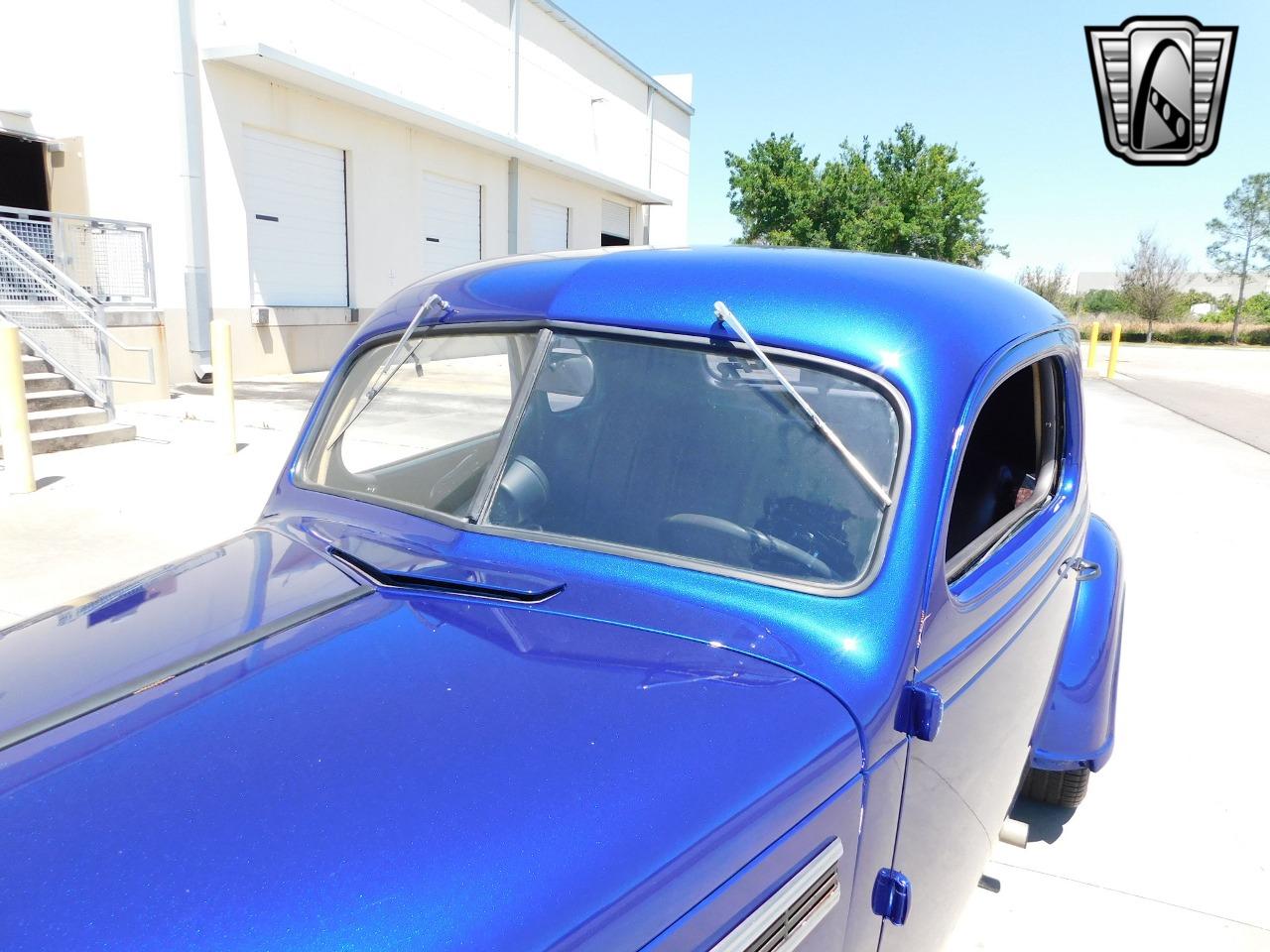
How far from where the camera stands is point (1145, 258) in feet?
170

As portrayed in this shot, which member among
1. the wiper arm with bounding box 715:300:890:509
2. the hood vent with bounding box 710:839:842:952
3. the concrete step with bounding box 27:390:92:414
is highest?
the wiper arm with bounding box 715:300:890:509

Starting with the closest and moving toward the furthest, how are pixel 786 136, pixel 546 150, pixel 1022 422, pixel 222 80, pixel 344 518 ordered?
pixel 344 518
pixel 1022 422
pixel 222 80
pixel 546 150
pixel 786 136

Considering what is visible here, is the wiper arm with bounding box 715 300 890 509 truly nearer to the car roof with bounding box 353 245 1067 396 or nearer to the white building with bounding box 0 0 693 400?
the car roof with bounding box 353 245 1067 396

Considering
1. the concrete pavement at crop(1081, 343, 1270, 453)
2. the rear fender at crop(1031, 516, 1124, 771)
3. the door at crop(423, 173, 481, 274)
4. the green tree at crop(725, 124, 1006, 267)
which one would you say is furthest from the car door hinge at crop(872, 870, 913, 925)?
the green tree at crop(725, 124, 1006, 267)

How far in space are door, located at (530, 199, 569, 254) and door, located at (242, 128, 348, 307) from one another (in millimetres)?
6623

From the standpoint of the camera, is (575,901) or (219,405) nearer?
(575,901)

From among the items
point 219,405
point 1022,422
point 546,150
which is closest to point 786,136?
point 546,150

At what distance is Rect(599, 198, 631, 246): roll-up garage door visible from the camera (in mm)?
26375

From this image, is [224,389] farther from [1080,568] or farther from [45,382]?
[1080,568]

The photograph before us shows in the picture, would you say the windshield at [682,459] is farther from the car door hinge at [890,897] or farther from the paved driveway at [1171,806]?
the paved driveway at [1171,806]

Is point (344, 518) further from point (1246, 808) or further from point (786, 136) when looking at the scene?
point (786, 136)

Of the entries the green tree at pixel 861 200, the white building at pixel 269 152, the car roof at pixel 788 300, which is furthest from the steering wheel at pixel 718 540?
the green tree at pixel 861 200

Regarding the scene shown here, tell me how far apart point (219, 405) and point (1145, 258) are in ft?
185

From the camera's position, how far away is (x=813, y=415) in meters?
1.75
